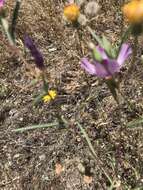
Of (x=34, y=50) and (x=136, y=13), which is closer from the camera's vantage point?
(x=136, y=13)

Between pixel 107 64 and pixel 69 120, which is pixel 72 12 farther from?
pixel 69 120

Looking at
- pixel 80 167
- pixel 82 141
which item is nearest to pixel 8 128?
pixel 82 141

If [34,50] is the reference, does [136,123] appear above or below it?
below

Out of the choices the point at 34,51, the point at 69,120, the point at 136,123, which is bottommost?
the point at 136,123

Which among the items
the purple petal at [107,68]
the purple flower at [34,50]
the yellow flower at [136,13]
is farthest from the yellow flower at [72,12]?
the yellow flower at [136,13]

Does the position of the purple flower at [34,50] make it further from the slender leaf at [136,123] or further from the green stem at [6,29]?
the slender leaf at [136,123]

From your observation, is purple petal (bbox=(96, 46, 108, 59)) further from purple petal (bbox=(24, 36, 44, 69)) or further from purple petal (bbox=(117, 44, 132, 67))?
purple petal (bbox=(24, 36, 44, 69))

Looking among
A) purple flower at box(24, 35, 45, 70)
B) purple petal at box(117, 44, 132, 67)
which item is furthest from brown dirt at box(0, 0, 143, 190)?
purple petal at box(117, 44, 132, 67)

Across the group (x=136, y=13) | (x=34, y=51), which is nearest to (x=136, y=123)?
(x=34, y=51)

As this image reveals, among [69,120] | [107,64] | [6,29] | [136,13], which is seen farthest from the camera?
[69,120]
